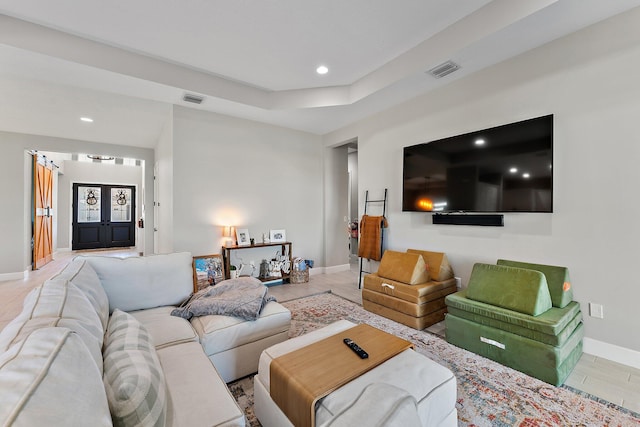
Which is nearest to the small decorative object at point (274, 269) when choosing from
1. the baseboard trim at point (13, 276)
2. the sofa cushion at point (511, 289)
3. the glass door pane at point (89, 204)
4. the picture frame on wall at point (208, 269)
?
the picture frame on wall at point (208, 269)

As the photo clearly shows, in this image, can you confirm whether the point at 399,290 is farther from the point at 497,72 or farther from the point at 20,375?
the point at 20,375

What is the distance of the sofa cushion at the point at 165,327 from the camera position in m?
1.74

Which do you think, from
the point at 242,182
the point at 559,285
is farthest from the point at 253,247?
the point at 559,285

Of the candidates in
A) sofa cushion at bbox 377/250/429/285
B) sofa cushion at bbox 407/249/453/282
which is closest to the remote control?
sofa cushion at bbox 377/250/429/285

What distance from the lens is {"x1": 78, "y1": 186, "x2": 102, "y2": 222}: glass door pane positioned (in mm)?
8453

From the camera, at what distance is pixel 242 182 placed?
448cm

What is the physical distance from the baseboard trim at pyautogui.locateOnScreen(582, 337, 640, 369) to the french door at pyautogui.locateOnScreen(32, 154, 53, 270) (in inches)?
327

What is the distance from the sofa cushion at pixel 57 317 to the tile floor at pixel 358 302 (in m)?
2.66

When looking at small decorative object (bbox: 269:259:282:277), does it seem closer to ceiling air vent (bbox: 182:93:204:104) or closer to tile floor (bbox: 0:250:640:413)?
tile floor (bbox: 0:250:640:413)

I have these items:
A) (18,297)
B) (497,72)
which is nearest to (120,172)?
(18,297)

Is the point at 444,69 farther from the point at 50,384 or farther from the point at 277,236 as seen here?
the point at 50,384

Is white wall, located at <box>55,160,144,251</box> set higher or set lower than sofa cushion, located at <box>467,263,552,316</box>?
higher

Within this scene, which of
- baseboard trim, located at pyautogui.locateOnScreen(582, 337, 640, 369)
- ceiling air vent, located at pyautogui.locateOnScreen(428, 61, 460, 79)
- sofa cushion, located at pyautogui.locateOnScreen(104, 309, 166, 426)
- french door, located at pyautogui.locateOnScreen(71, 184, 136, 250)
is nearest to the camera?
sofa cushion, located at pyautogui.locateOnScreen(104, 309, 166, 426)

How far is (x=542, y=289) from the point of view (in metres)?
2.18
